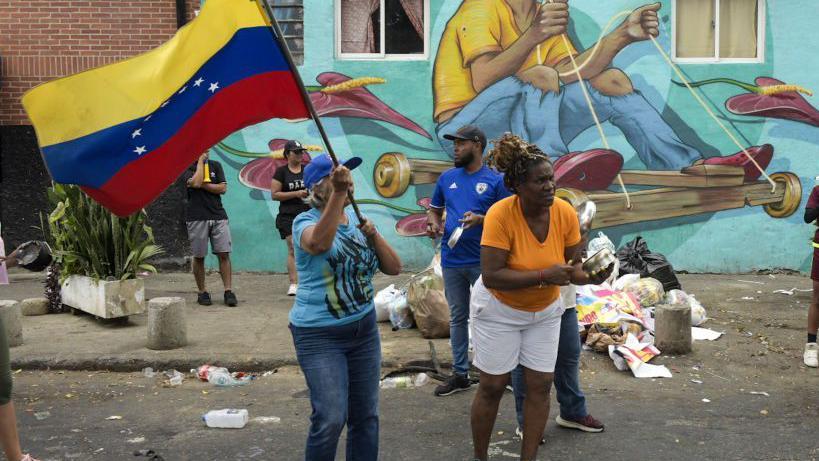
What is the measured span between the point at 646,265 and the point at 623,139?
9.91ft

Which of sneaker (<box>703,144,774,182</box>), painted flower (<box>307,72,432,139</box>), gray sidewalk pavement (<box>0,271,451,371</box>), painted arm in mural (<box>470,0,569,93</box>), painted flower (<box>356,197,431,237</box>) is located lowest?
gray sidewalk pavement (<box>0,271,451,371</box>)

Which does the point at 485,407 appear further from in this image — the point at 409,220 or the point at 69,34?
the point at 69,34

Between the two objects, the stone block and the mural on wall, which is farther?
the mural on wall

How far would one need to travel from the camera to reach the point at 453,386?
255 inches

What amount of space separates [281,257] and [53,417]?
6164 millimetres

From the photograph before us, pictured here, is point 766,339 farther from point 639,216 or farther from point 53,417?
point 53,417

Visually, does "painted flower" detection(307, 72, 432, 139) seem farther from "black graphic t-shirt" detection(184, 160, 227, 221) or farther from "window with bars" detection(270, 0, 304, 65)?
Result: "black graphic t-shirt" detection(184, 160, 227, 221)

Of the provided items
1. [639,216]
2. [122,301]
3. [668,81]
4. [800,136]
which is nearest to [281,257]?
[122,301]

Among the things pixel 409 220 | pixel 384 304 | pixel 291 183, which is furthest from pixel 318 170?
pixel 409 220

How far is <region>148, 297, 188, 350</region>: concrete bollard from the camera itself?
7.67 m

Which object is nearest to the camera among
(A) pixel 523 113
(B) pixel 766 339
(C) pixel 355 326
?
(C) pixel 355 326

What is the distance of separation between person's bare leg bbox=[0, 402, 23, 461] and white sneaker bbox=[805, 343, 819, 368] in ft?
19.9

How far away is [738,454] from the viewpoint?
518 centimetres

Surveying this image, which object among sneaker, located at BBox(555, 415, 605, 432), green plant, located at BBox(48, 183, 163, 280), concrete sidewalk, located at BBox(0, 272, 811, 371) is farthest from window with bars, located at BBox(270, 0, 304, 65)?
sneaker, located at BBox(555, 415, 605, 432)
